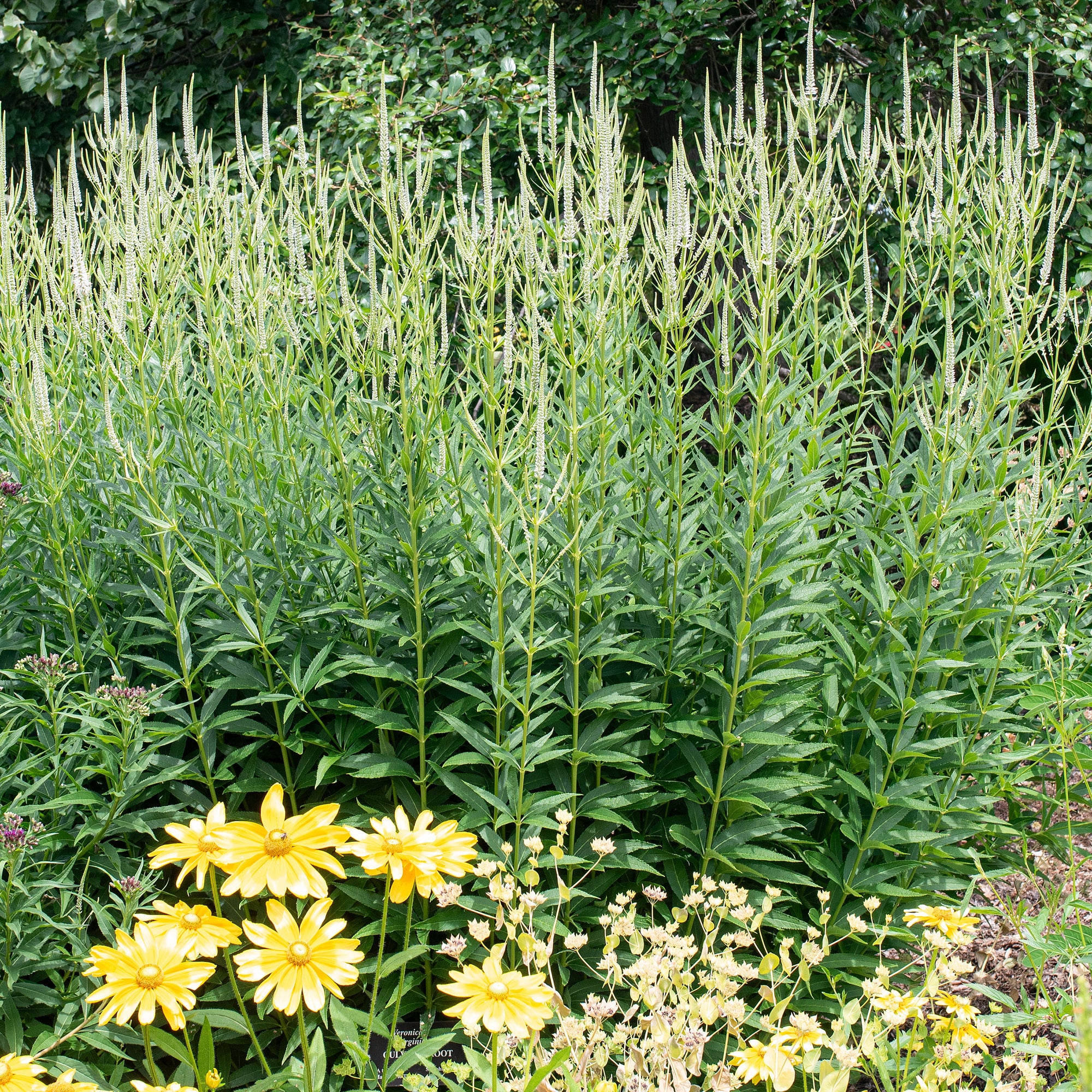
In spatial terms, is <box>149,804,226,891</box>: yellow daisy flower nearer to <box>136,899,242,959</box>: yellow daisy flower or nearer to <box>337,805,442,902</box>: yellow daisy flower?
<box>136,899,242,959</box>: yellow daisy flower

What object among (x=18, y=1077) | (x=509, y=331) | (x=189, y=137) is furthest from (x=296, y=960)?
(x=189, y=137)

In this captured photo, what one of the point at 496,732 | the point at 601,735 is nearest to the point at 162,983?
the point at 496,732

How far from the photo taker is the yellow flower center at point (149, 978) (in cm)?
149

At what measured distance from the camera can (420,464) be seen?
8.00 ft

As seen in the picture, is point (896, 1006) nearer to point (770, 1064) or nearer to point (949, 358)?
point (770, 1064)

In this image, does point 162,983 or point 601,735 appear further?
point 601,735

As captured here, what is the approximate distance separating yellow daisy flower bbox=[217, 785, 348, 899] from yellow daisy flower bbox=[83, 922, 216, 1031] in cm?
12

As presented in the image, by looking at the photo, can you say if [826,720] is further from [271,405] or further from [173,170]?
[173,170]

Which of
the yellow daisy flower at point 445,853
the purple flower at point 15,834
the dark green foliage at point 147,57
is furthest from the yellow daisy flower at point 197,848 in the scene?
the dark green foliage at point 147,57

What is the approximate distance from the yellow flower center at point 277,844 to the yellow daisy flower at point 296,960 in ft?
0.24

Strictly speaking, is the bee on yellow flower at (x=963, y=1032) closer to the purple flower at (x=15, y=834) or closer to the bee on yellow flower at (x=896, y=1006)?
the bee on yellow flower at (x=896, y=1006)

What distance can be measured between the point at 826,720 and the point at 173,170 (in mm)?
2338

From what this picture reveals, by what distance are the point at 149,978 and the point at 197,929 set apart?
0.36ft

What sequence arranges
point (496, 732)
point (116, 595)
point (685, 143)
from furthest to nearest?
1. point (685, 143)
2. point (116, 595)
3. point (496, 732)
